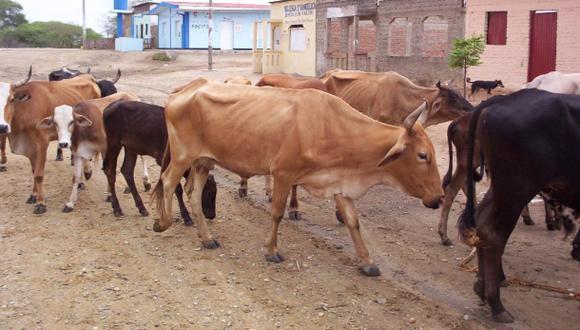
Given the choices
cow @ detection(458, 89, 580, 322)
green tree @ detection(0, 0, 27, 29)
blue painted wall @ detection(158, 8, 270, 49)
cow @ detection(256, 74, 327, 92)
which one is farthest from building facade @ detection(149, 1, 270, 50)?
cow @ detection(458, 89, 580, 322)

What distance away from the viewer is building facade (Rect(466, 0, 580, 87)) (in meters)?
15.8

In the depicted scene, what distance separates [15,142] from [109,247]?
3.14 m

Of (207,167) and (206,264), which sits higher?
(207,167)

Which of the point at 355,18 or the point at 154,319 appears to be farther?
the point at 355,18

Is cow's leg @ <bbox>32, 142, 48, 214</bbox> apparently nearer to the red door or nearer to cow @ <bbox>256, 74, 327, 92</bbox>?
cow @ <bbox>256, 74, 327, 92</bbox>

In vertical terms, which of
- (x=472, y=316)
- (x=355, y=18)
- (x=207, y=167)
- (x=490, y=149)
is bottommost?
(x=472, y=316)

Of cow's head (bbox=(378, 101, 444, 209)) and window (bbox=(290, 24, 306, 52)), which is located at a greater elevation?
window (bbox=(290, 24, 306, 52))

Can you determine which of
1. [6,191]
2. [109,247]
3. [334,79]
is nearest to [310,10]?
[334,79]

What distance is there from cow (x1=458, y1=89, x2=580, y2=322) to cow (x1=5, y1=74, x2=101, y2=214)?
5633 mm

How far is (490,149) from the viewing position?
5.19 m

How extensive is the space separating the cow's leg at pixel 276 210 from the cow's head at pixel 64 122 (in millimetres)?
3384

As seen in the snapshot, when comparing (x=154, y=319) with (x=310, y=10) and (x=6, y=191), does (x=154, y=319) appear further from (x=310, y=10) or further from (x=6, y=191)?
(x=310, y=10)

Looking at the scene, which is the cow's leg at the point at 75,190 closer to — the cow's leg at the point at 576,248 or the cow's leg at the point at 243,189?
the cow's leg at the point at 243,189

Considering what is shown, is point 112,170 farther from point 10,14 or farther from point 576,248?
point 10,14
